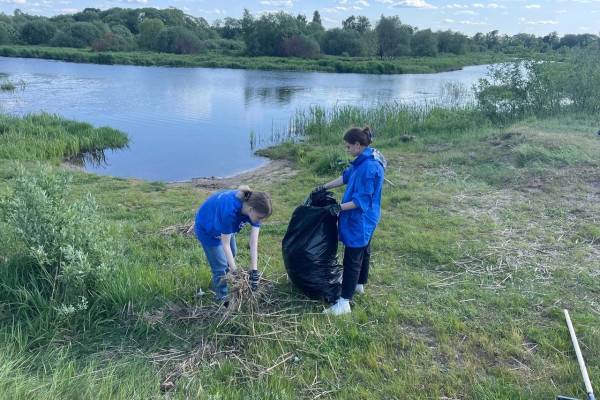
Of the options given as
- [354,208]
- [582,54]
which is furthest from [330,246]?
[582,54]

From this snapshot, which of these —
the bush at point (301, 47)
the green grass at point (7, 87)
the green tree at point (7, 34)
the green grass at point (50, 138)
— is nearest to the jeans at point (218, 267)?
the green grass at point (50, 138)

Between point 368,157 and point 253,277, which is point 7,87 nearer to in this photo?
point 253,277

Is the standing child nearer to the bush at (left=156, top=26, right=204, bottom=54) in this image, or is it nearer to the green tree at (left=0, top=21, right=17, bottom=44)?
the bush at (left=156, top=26, right=204, bottom=54)

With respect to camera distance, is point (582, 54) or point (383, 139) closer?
point (383, 139)

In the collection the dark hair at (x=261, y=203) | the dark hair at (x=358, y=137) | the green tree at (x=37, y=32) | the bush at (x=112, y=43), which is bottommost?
the dark hair at (x=261, y=203)

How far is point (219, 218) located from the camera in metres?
3.39

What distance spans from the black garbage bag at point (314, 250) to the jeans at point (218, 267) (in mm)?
518

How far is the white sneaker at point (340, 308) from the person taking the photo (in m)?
3.75

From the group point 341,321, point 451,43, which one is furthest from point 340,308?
point 451,43

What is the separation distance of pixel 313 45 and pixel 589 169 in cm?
5170

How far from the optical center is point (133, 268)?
4078 millimetres

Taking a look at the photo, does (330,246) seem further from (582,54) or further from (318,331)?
(582,54)

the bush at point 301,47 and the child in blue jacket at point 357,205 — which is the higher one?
the bush at point 301,47

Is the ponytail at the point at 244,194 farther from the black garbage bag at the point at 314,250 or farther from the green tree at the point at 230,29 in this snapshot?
the green tree at the point at 230,29
